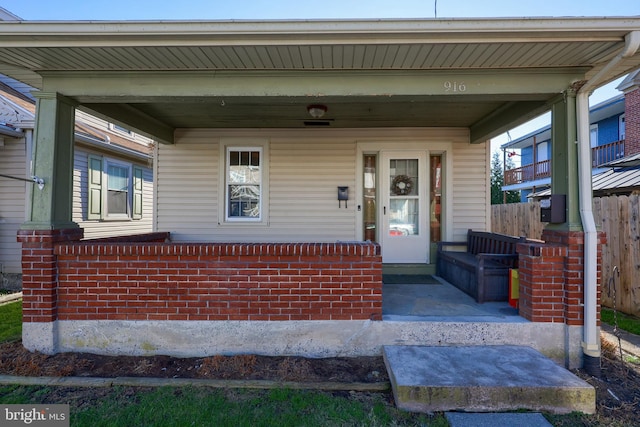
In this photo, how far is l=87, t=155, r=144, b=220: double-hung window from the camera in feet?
25.3

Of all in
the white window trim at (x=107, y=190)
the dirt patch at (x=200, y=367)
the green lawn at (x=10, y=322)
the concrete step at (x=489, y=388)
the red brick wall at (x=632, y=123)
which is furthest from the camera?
the red brick wall at (x=632, y=123)

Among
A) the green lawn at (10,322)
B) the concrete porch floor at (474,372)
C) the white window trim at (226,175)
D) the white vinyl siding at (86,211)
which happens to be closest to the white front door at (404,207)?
the concrete porch floor at (474,372)

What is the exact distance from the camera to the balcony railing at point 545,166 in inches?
481

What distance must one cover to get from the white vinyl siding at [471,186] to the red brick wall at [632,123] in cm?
903

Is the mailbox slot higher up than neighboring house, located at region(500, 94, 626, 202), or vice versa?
neighboring house, located at region(500, 94, 626, 202)

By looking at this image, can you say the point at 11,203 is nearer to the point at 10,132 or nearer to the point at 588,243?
the point at 10,132

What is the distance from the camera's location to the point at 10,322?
452 centimetres

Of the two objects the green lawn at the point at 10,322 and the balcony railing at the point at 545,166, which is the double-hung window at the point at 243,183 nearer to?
the green lawn at the point at 10,322

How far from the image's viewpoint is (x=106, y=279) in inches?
140

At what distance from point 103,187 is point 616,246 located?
978cm

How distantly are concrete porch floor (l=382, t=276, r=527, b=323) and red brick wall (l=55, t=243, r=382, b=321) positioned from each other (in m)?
0.48

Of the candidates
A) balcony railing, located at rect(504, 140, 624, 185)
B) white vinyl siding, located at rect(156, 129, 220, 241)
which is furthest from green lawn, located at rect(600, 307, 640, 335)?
white vinyl siding, located at rect(156, 129, 220, 241)

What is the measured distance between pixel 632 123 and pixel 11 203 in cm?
1670

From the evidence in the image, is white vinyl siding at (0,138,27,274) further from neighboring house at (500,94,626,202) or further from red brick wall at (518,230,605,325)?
neighboring house at (500,94,626,202)
